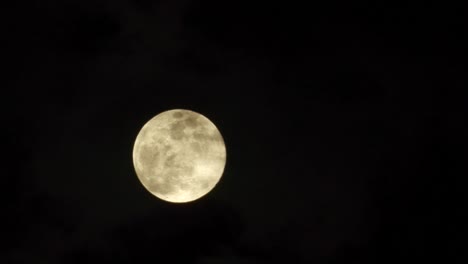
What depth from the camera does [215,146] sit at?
54.7 ft

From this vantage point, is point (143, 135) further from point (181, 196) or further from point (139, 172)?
point (181, 196)

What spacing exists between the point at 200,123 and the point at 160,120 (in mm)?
1341

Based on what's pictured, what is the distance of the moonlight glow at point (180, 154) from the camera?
16172 mm

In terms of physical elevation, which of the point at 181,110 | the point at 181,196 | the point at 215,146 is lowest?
the point at 181,196

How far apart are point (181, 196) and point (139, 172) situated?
1711 mm

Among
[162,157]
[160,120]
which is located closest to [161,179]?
[162,157]

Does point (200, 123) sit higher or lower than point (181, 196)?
higher

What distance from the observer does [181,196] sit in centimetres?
1658

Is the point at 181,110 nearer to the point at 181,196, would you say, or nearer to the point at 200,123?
the point at 200,123

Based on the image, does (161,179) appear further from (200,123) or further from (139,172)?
(200,123)

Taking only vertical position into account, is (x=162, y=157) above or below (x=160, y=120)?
below

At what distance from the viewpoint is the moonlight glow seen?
16.2 m

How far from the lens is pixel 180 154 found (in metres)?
16.2

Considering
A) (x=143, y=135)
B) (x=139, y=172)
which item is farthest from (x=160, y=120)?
(x=139, y=172)
